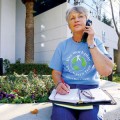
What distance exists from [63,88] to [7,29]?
33.4 feet

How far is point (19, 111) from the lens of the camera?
10.0 feet

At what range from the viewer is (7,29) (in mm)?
12188

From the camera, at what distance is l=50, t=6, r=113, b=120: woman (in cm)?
238

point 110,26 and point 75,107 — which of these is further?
point 110,26

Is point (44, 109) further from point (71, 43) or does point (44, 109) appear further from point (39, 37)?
point (39, 37)

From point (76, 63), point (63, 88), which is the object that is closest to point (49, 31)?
point (76, 63)

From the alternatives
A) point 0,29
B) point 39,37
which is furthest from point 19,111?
point 39,37

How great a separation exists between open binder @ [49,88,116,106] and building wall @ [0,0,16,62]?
9.87 meters

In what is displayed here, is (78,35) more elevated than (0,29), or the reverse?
(0,29)

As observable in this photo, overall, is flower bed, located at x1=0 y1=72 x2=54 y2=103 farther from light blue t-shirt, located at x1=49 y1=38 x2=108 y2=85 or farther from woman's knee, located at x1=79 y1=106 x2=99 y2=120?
woman's knee, located at x1=79 y1=106 x2=99 y2=120

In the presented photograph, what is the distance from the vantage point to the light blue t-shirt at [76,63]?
254 centimetres

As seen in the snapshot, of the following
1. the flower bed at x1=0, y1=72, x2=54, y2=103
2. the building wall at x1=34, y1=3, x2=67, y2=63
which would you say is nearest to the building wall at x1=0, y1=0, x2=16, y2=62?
the building wall at x1=34, y1=3, x2=67, y2=63

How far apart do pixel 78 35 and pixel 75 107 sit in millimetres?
734

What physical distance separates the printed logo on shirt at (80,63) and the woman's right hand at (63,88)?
0.55 ft
